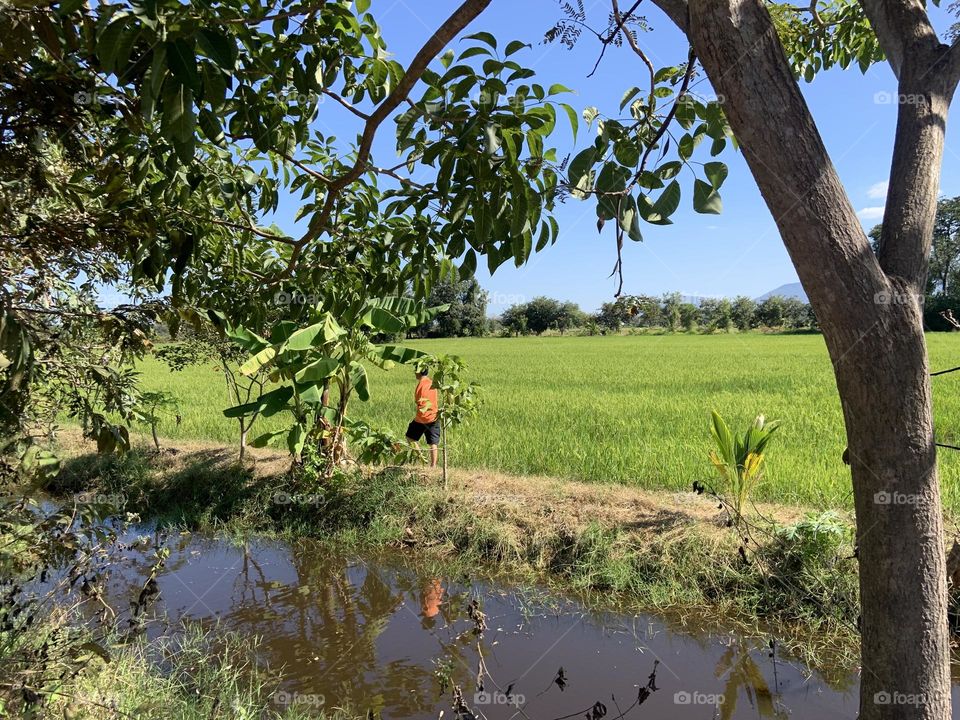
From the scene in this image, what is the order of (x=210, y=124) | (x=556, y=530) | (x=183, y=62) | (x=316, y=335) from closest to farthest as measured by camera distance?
(x=183, y=62) < (x=210, y=124) < (x=556, y=530) < (x=316, y=335)

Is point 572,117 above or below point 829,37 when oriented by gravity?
below

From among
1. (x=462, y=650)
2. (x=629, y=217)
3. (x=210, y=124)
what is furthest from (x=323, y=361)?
(x=629, y=217)

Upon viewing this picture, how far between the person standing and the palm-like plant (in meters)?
3.32

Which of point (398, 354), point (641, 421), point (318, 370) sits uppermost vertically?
point (398, 354)

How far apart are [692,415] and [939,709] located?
29.2 feet

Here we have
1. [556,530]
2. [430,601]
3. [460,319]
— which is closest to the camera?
[430,601]

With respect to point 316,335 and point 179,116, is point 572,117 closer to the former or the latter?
point 179,116

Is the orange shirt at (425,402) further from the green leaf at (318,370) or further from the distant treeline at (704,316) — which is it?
the distant treeline at (704,316)

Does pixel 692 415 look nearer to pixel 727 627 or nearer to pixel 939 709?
pixel 727 627

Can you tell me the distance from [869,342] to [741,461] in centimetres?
436

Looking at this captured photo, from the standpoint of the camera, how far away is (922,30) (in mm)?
1449

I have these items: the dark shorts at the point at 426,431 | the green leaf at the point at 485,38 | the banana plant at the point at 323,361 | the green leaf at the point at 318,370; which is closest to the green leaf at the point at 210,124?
the green leaf at the point at 485,38

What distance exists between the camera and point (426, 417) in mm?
7398

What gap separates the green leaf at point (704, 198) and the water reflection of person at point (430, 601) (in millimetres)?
3992
